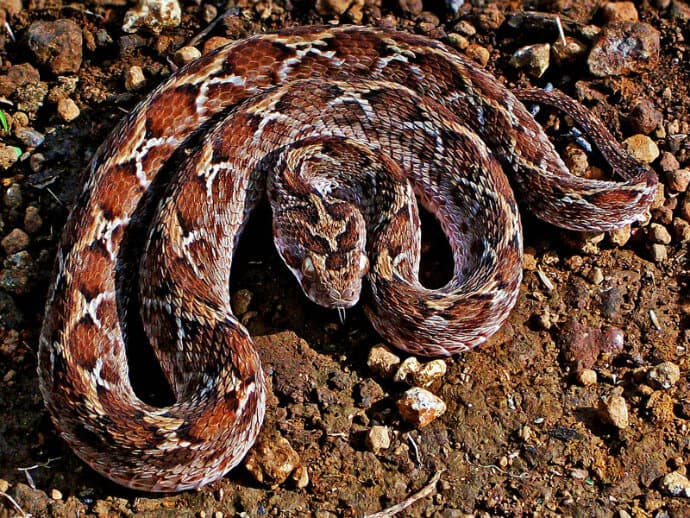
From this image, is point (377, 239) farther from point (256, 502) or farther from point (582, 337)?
point (256, 502)

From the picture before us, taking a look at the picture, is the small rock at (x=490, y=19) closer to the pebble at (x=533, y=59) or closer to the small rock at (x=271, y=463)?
the pebble at (x=533, y=59)

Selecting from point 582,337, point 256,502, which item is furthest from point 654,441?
point 256,502

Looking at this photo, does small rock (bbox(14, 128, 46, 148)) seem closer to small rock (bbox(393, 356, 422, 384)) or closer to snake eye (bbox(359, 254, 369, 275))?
snake eye (bbox(359, 254, 369, 275))

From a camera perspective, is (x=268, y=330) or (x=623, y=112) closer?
(x=268, y=330)


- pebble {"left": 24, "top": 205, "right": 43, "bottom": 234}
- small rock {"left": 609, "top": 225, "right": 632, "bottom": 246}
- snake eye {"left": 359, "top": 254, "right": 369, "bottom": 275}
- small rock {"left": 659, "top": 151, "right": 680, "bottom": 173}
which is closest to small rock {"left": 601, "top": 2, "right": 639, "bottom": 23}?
small rock {"left": 659, "top": 151, "right": 680, "bottom": 173}

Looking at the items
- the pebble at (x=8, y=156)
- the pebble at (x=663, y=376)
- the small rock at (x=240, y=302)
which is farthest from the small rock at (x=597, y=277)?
the pebble at (x=8, y=156)
